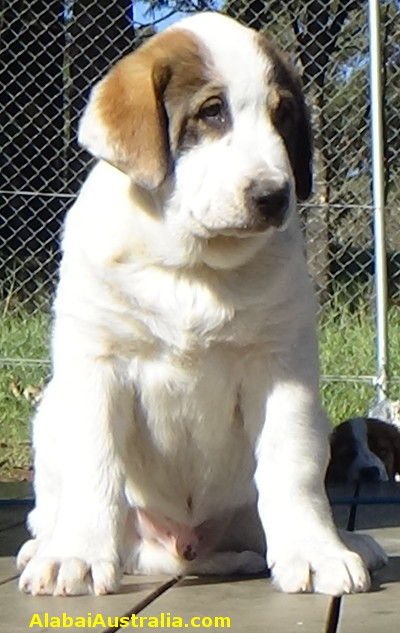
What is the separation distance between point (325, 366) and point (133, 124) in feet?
14.9

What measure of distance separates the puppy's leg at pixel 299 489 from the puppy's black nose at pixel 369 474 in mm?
2052

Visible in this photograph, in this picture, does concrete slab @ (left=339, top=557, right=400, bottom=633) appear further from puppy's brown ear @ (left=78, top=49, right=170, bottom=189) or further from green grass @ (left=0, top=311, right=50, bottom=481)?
green grass @ (left=0, top=311, right=50, bottom=481)

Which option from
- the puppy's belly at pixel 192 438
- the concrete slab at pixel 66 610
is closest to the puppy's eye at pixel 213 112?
the puppy's belly at pixel 192 438

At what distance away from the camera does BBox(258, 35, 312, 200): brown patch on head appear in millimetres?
3066

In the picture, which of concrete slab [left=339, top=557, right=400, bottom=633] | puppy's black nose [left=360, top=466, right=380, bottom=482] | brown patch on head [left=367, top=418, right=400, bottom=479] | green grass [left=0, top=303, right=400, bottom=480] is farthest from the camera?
green grass [left=0, top=303, right=400, bottom=480]

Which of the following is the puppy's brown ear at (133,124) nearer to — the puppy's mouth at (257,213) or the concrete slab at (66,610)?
the puppy's mouth at (257,213)

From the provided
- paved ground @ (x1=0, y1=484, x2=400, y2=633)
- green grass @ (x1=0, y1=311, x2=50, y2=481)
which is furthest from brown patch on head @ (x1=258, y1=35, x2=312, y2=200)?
green grass @ (x1=0, y1=311, x2=50, y2=481)

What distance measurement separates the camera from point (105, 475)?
3.04 meters

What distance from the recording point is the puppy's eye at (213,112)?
2.97 metres

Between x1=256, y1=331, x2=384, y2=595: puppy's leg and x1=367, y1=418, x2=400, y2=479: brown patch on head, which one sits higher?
x1=256, y1=331, x2=384, y2=595: puppy's leg

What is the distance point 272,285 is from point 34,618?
3.21 feet

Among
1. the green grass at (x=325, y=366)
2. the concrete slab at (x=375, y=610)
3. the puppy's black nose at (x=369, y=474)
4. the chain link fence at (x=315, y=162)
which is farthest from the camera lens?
the chain link fence at (x=315, y=162)

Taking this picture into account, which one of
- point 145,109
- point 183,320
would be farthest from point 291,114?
point 183,320

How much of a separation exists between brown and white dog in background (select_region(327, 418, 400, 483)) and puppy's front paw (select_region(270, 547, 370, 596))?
2103 mm
